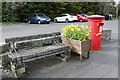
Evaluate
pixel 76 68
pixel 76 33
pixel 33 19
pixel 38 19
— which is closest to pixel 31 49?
pixel 76 68

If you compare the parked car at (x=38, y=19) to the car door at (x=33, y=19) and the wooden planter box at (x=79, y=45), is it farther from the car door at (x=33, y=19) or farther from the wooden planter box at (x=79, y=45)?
the wooden planter box at (x=79, y=45)

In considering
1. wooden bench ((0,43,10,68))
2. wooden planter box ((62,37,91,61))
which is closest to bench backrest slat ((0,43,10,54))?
wooden bench ((0,43,10,68))

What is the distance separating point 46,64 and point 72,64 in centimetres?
76

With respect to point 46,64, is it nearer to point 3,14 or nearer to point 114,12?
point 3,14

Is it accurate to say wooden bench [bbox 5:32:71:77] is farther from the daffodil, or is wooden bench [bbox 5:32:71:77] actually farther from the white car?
the white car

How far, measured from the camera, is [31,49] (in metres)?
3.47

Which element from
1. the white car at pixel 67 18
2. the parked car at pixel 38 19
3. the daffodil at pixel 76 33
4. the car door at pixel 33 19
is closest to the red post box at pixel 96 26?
the daffodil at pixel 76 33

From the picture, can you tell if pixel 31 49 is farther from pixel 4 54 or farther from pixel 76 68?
pixel 76 68

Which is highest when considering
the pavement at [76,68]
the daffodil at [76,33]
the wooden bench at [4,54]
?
the daffodil at [76,33]

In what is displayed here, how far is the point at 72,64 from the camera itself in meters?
3.55

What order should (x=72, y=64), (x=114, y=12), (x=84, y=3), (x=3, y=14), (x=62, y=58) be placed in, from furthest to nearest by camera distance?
(x=114, y=12) → (x=84, y=3) → (x=3, y=14) → (x=62, y=58) → (x=72, y=64)

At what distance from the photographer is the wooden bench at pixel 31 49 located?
280 cm

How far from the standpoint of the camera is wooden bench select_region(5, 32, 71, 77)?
9.20 feet

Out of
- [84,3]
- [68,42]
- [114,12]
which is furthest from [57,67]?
[114,12]
